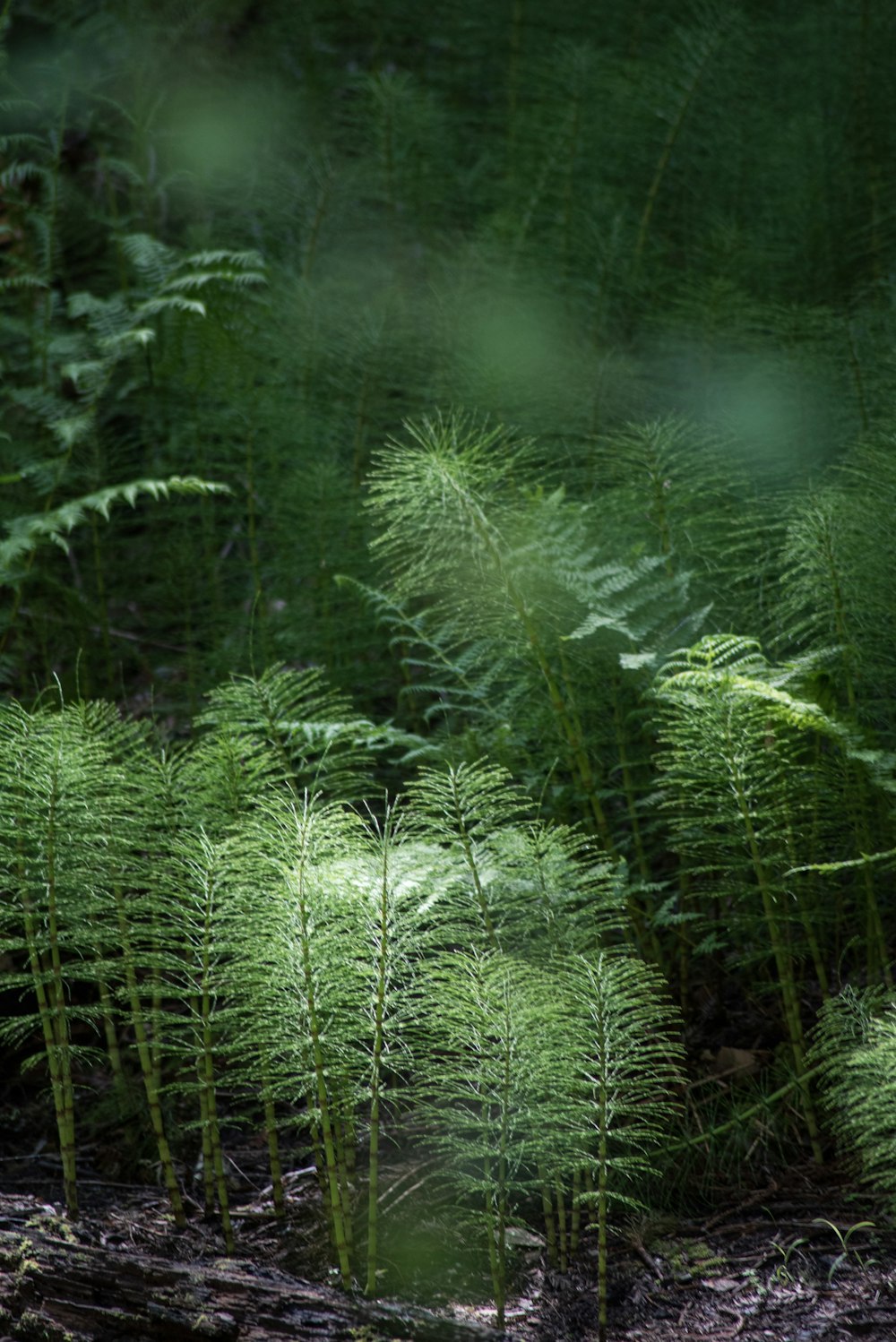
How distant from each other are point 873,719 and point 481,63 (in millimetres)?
3159

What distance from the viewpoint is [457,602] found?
2074mm

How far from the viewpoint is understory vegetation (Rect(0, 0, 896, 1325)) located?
4.90 ft

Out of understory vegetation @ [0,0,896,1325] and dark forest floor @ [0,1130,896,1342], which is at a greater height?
understory vegetation @ [0,0,896,1325]

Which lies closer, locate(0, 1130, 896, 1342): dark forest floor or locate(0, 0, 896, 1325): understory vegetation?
locate(0, 1130, 896, 1342): dark forest floor

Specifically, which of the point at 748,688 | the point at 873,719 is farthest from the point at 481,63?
the point at 748,688

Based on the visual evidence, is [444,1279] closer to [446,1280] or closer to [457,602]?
[446,1280]

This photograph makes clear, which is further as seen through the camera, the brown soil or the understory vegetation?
the understory vegetation

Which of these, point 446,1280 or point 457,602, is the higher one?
point 457,602

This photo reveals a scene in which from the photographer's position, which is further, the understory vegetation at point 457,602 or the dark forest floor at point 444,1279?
the understory vegetation at point 457,602

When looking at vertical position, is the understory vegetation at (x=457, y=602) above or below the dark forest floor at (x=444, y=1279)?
above

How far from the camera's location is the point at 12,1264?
1256mm

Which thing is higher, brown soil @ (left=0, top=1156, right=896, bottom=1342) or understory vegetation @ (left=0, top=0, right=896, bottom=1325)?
understory vegetation @ (left=0, top=0, right=896, bottom=1325)

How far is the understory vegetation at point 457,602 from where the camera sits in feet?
4.90

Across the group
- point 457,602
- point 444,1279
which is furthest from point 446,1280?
point 457,602
